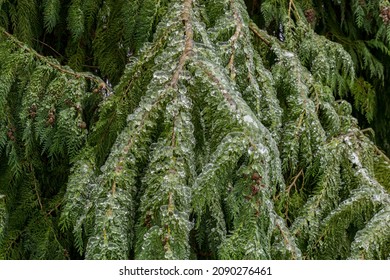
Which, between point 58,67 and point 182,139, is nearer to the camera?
point 182,139

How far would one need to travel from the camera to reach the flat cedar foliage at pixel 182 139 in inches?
45.5

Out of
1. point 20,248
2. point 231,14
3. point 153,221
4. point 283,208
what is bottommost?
point 20,248

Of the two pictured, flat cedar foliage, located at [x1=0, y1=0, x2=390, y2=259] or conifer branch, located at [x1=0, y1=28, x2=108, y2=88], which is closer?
flat cedar foliage, located at [x1=0, y1=0, x2=390, y2=259]

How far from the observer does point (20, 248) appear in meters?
1.86

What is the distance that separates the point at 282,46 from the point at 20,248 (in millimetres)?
1085

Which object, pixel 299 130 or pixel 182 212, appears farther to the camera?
pixel 299 130

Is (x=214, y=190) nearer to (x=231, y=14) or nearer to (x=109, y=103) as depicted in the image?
(x=109, y=103)

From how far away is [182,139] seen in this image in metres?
1.18

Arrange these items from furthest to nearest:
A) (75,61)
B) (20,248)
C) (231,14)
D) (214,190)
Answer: (75,61) → (20,248) → (231,14) → (214,190)

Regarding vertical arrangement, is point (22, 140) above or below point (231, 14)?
below

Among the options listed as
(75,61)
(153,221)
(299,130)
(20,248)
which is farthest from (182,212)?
(75,61)

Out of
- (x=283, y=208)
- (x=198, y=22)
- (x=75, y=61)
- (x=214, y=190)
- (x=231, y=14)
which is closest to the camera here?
(x=214, y=190)

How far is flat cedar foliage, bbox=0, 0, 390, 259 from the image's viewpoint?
1155 millimetres

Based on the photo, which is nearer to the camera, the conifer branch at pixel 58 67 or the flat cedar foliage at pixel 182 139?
the flat cedar foliage at pixel 182 139
